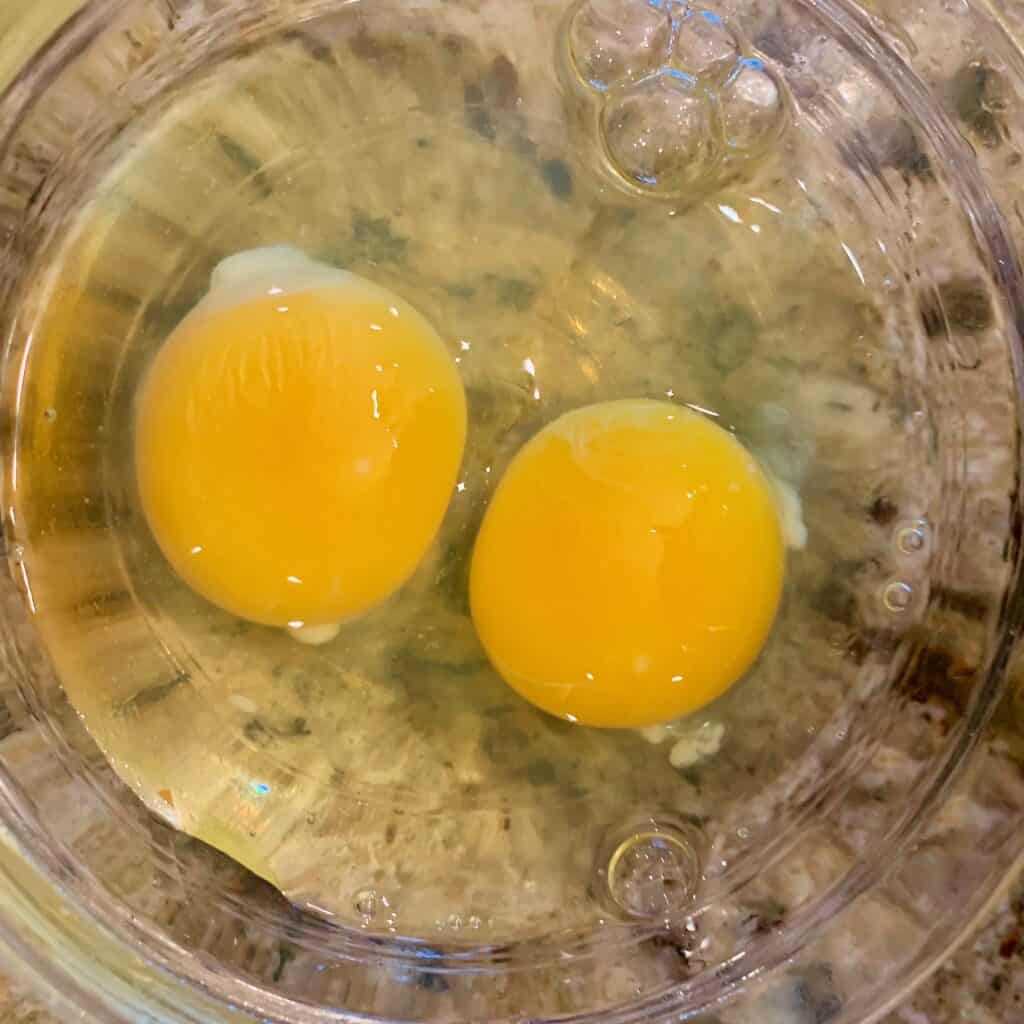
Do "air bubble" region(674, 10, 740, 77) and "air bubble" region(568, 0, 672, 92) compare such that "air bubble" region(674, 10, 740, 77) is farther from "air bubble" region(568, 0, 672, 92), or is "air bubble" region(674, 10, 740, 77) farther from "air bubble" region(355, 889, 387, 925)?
"air bubble" region(355, 889, 387, 925)

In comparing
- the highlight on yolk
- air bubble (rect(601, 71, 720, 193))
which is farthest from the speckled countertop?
air bubble (rect(601, 71, 720, 193))

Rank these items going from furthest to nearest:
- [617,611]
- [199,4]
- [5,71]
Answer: [199,4]
[5,71]
[617,611]

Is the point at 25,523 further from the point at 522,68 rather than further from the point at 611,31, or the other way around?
the point at 611,31

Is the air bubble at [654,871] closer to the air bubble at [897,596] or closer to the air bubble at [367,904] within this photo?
the air bubble at [367,904]

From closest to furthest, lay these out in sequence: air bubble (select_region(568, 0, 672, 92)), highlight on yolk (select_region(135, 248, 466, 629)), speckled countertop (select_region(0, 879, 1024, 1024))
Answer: highlight on yolk (select_region(135, 248, 466, 629)) < speckled countertop (select_region(0, 879, 1024, 1024)) < air bubble (select_region(568, 0, 672, 92))

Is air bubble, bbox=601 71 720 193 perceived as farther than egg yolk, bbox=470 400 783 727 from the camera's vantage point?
Yes

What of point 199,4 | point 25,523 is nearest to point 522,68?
point 199,4
